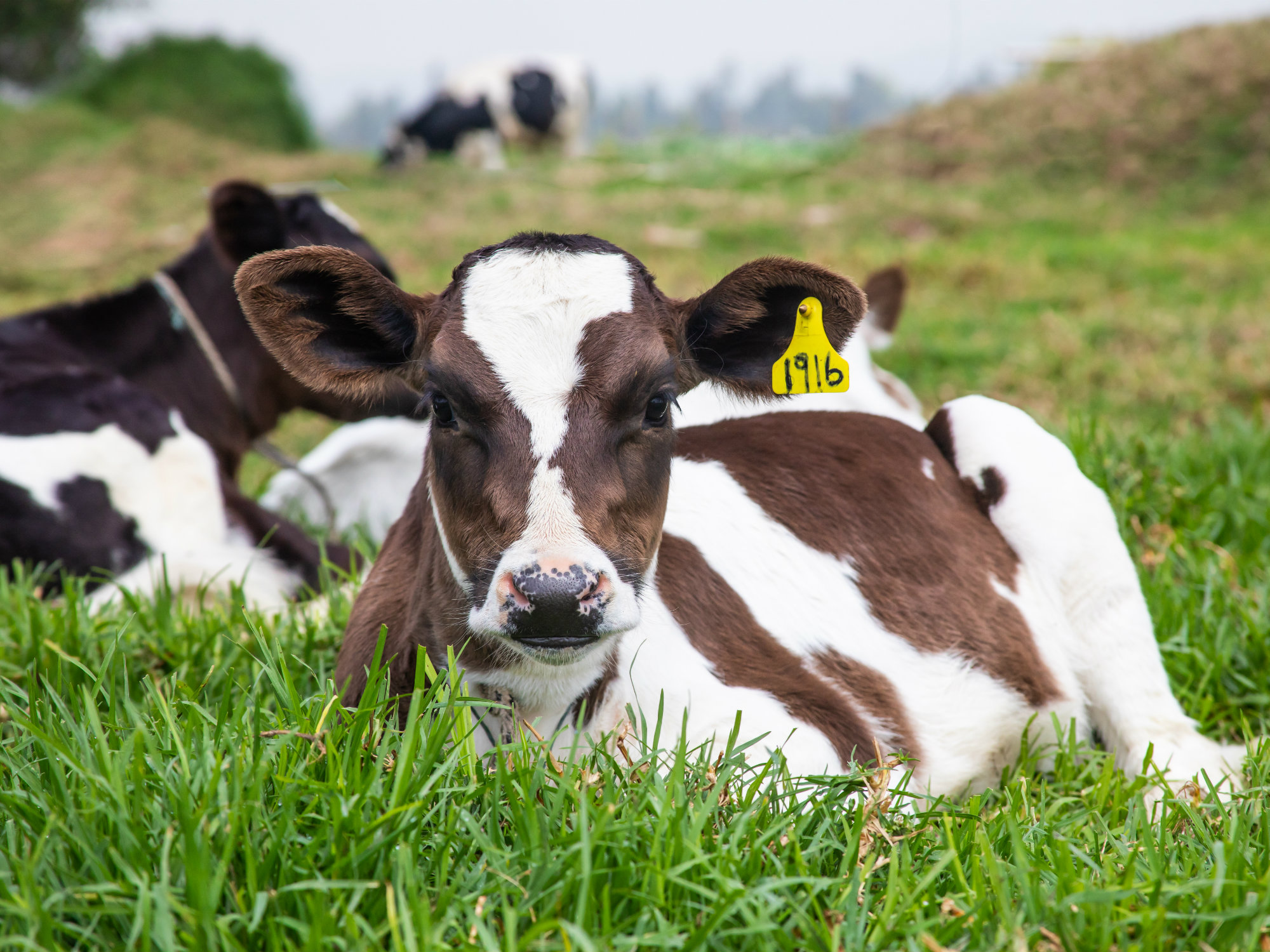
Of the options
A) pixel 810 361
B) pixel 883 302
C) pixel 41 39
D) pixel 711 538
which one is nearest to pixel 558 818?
Result: pixel 711 538

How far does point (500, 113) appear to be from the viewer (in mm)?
26422

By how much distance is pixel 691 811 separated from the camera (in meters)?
2.34

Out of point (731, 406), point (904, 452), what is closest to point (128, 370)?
point (731, 406)

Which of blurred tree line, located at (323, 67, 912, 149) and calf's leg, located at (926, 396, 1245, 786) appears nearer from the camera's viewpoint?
calf's leg, located at (926, 396, 1245, 786)

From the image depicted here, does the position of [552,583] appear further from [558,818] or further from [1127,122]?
[1127,122]

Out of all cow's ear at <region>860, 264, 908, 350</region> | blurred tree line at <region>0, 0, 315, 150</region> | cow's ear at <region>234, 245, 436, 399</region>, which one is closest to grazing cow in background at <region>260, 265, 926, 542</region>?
cow's ear at <region>860, 264, 908, 350</region>

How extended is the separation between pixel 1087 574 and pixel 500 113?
2477 centimetres

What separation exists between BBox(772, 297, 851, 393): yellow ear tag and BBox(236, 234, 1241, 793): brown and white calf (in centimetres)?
4

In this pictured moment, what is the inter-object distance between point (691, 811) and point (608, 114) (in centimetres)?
6586

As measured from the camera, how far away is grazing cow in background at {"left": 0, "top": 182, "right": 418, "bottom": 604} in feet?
14.9

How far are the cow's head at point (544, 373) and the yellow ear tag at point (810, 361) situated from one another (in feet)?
0.12

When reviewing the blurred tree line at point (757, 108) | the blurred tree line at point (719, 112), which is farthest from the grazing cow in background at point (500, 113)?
the blurred tree line at point (757, 108)

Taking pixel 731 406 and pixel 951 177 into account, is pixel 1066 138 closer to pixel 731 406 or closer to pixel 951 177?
pixel 951 177

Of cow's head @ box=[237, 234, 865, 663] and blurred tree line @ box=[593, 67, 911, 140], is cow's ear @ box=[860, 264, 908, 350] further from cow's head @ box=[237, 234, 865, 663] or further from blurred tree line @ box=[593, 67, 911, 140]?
blurred tree line @ box=[593, 67, 911, 140]
